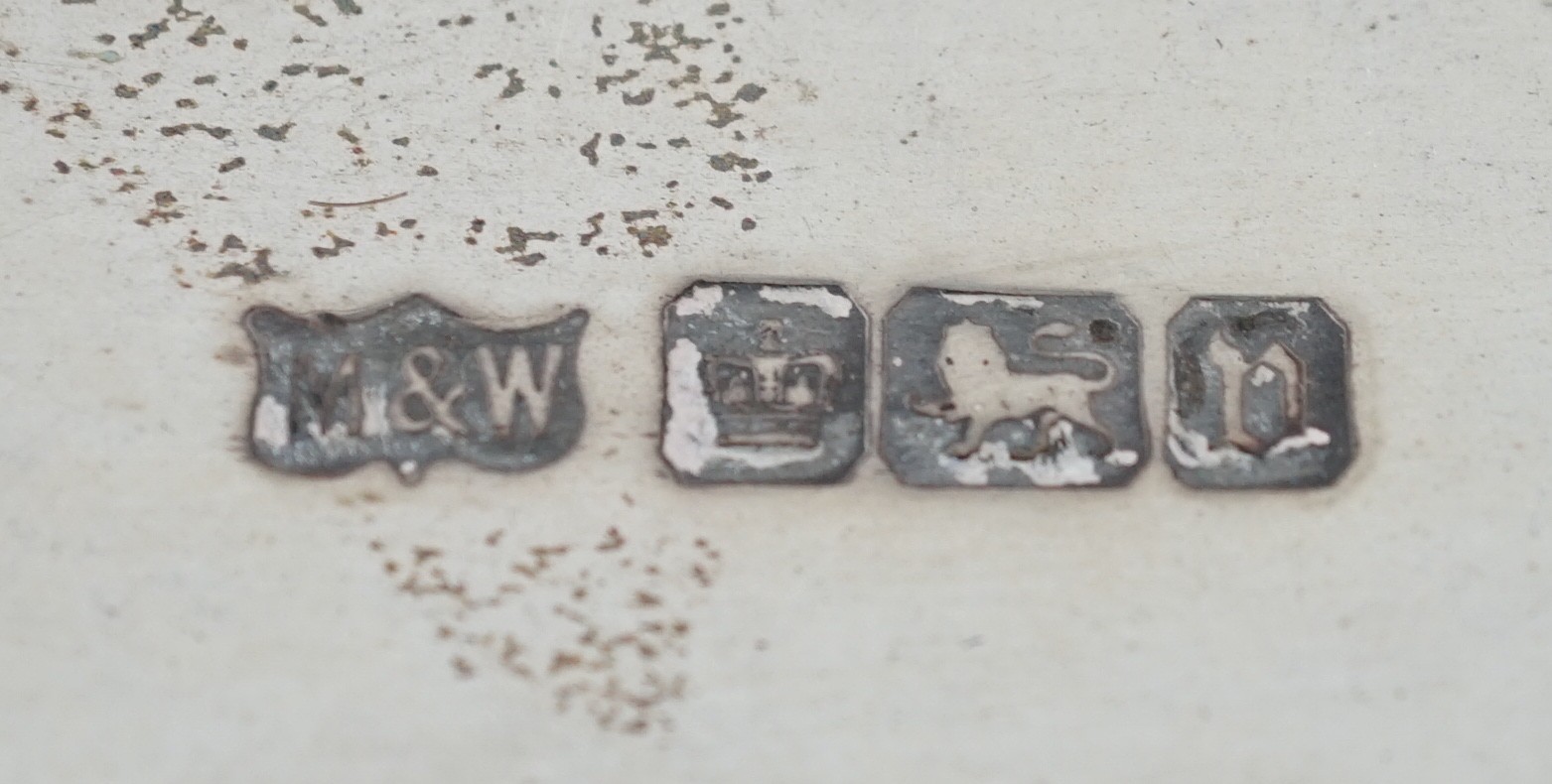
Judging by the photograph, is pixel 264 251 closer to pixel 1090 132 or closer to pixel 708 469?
pixel 708 469

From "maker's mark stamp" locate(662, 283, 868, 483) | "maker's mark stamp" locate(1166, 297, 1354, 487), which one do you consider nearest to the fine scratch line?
"maker's mark stamp" locate(662, 283, 868, 483)

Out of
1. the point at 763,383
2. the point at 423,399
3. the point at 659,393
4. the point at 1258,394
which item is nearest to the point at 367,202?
the point at 423,399

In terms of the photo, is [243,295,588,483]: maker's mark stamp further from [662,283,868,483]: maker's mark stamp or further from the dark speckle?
the dark speckle

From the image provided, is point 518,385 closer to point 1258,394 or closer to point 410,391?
point 410,391

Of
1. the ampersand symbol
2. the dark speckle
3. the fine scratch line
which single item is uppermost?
the dark speckle

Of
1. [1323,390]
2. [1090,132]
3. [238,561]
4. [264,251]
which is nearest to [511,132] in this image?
[264,251]

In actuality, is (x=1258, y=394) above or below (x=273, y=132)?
below
